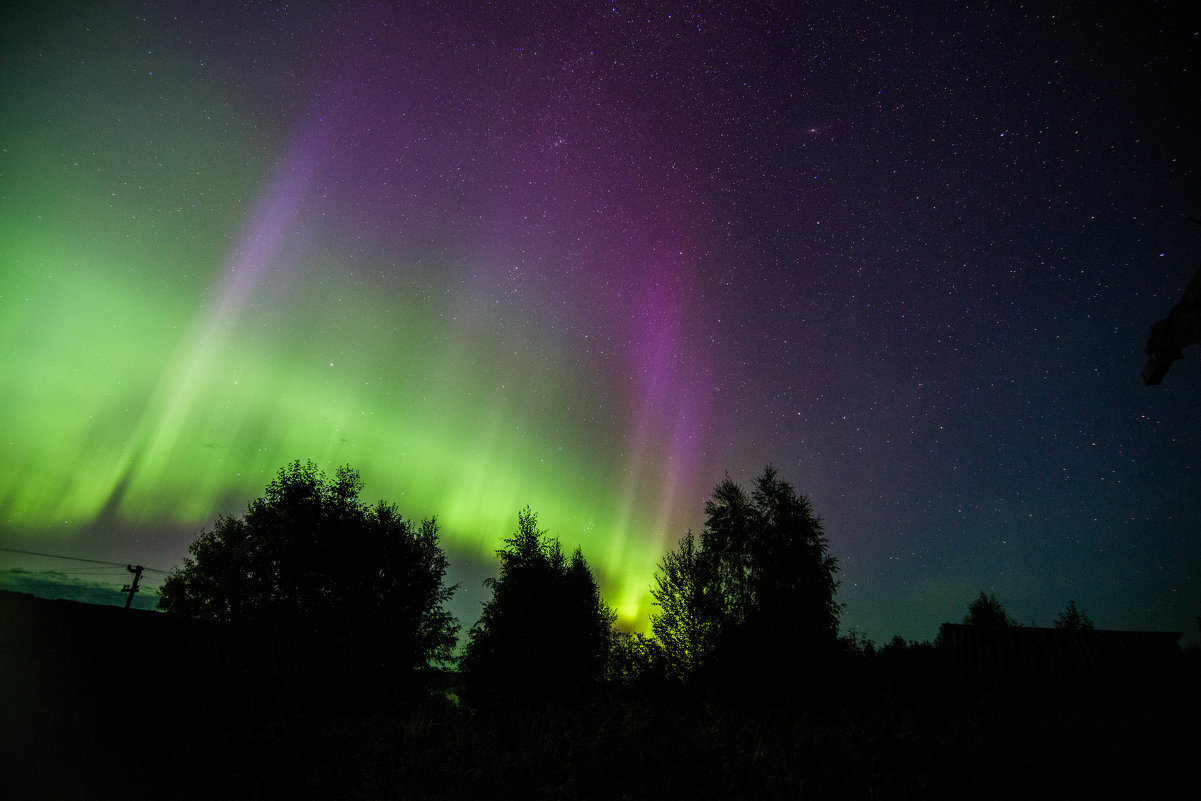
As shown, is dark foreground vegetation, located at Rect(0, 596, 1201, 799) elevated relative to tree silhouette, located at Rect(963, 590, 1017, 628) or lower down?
lower down

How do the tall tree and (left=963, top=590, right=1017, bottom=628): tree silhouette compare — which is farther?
(left=963, top=590, right=1017, bottom=628): tree silhouette

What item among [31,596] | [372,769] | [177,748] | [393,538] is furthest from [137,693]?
[393,538]

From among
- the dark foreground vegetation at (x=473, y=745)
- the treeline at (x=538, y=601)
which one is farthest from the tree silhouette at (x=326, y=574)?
the dark foreground vegetation at (x=473, y=745)

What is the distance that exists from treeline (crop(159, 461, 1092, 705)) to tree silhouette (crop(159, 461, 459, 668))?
0.08 m

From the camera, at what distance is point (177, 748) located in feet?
39.6

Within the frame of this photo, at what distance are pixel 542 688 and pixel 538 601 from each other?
5252 millimetres

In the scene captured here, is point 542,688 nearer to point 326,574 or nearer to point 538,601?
point 538,601

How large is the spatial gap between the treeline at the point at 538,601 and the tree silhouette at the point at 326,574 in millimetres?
83

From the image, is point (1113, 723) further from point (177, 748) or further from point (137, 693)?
point (137, 693)

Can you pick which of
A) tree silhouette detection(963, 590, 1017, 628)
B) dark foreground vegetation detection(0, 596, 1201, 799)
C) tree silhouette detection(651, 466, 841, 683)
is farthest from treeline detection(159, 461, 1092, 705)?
tree silhouette detection(963, 590, 1017, 628)

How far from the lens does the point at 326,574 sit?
31.9m

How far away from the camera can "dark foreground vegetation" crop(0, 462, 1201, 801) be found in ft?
27.8

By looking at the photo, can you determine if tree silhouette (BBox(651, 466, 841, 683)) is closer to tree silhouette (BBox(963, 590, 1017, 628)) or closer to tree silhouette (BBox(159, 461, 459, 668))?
tree silhouette (BBox(159, 461, 459, 668))

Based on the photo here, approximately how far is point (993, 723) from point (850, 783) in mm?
5863
